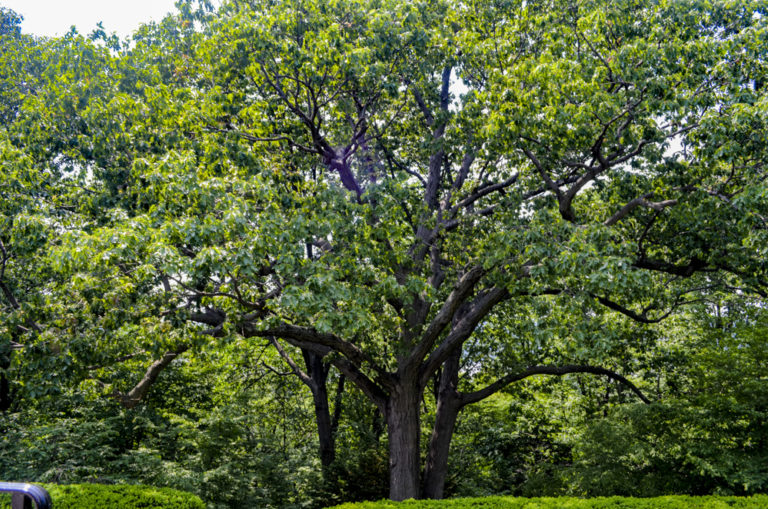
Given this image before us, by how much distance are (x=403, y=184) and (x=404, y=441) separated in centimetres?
483

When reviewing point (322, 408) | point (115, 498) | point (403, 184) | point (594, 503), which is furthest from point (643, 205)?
point (322, 408)

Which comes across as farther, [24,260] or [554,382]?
[554,382]

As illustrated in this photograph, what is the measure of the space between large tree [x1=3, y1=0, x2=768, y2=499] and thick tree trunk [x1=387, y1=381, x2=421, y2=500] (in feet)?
0.14

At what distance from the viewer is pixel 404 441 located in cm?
1032

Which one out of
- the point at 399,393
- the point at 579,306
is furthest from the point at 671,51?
the point at 399,393

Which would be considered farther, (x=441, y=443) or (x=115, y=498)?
(x=441, y=443)

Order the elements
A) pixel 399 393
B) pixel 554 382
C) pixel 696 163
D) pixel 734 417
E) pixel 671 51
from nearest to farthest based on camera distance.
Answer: pixel 671 51, pixel 696 163, pixel 734 417, pixel 399 393, pixel 554 382

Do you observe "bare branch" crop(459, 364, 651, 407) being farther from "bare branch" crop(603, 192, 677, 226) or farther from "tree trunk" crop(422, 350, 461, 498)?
"bare branch" crop(603, 192, 677, 226)

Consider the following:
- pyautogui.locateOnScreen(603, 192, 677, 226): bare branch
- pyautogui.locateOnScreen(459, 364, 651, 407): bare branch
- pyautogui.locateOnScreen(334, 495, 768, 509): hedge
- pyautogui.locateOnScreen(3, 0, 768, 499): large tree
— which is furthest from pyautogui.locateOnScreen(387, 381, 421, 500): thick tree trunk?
pyautogui.locateOnScreen(603, 192, 677, 226): bare branch

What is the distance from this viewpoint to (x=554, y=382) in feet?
52.7

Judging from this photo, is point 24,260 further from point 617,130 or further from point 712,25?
point 712,25

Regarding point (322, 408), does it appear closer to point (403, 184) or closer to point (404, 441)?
point (404, 441)

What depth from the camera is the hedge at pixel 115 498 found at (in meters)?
7.48

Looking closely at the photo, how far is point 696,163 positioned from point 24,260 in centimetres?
1157
